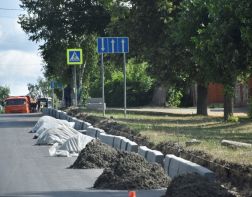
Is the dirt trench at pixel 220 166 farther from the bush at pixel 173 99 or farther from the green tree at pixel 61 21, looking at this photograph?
the bush at pixel 173 99

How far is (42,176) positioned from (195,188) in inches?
218

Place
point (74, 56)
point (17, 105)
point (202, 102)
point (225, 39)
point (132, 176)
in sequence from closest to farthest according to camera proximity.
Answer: point (132, 176)
point (225, 39)
point (74, 56)
point (202, 102)
point (17, 105)

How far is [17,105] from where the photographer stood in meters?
64.6

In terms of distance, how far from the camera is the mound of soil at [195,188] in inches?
403

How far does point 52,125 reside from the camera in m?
25.4

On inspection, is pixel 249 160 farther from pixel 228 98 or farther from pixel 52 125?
pixel 228 98

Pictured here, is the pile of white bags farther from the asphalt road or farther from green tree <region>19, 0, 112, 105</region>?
green tree <region>19, 0, 112, 105</region>

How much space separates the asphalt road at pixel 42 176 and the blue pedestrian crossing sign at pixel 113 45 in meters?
8.43

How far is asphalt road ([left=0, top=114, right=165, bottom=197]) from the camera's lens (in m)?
12.5

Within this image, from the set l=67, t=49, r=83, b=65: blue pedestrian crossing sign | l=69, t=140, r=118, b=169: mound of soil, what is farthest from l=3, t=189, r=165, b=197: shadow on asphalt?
l=67, t=49, r=83, b=65: blue pedestrian crossing sign

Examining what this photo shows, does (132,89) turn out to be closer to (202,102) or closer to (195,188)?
(202,102)

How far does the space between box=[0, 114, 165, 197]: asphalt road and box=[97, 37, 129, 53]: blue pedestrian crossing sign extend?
332 inches

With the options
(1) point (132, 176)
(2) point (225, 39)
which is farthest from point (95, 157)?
(2) point (225, 39)

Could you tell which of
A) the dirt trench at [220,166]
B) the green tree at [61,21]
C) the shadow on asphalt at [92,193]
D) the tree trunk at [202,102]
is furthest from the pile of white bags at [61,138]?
the green tree at [61,21]
